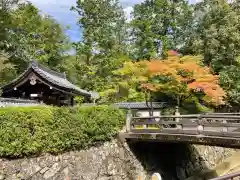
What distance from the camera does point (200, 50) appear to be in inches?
1262

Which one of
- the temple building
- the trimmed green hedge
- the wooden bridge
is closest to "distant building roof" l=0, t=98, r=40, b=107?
the temple building

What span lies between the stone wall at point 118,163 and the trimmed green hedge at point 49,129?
1.19 ft

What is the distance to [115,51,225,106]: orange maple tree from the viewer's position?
23719 millimetres

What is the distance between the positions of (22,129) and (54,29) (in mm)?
23204

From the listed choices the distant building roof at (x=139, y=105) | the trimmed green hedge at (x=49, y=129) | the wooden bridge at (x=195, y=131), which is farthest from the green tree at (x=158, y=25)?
the trimmed green hedge at (x=49, y=129)

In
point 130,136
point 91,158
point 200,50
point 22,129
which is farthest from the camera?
point 200,50

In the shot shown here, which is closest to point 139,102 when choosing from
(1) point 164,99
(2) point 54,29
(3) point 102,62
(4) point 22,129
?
(1) point 164,99

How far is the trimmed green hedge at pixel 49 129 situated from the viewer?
12.4 meters

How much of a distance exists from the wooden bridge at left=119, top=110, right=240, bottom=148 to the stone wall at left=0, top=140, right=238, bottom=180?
1.02 metres

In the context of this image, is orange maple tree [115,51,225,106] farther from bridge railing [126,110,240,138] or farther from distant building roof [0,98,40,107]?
distant building roof [0,98,40,107]

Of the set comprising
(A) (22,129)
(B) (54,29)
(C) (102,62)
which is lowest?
Result: (A) (22,129)

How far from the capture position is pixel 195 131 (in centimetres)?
1393

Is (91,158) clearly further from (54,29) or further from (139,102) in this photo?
(54,29)

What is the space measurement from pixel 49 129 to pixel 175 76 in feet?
41.1
